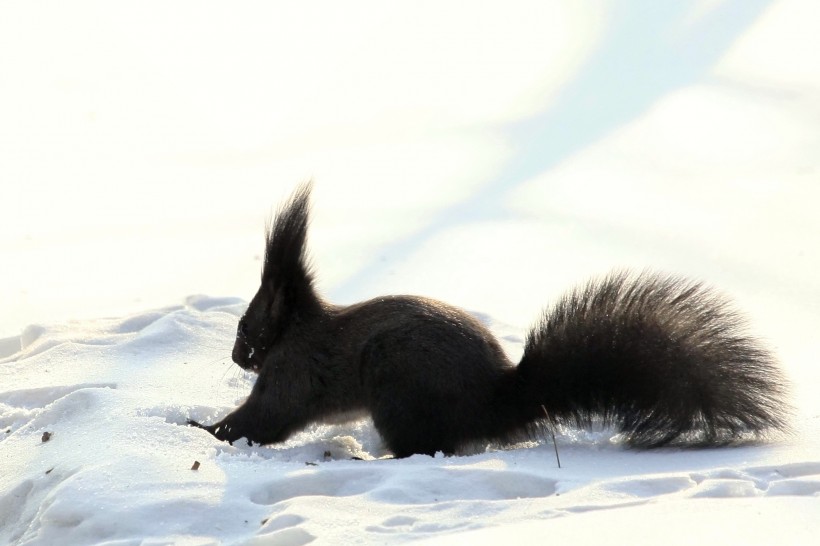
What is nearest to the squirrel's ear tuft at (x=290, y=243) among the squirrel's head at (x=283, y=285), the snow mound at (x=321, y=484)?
the squirrel's head at (x=283, y=285)

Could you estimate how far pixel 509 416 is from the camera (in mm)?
5223

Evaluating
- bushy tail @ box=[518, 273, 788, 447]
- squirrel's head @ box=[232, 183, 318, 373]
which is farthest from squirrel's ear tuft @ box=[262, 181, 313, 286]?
bushy tail @ box=[518, 273, 788, 447]

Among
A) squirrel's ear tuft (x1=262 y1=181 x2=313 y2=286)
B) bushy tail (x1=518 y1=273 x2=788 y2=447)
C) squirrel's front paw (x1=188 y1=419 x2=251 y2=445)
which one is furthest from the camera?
squirrel's ear tuft (x1=262 y1=181 x2=313 y2=286)

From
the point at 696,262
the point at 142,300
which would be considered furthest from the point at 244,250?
the point at 696,262

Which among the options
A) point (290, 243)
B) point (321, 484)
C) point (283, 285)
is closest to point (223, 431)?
point (283, 285)

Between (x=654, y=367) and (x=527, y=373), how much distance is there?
0.62m

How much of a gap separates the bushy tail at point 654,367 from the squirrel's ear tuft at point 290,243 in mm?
1452

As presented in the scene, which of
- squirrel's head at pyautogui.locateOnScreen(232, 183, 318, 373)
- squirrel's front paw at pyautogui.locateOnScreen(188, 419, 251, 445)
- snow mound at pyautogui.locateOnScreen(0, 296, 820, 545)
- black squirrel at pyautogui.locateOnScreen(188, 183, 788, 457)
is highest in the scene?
squirrel's head at pyautogui.locateOnScreen(232, 183, 318, 373)

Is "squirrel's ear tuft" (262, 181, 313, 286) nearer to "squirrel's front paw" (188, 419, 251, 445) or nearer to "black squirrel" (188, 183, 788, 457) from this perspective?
"black squirrel" (188, 183, 788, 457)

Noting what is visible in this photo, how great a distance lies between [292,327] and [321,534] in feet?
8.49

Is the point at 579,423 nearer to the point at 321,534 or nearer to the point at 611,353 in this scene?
the point at 611,353

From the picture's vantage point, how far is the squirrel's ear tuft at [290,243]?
5.86m

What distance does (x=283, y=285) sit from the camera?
6066mm

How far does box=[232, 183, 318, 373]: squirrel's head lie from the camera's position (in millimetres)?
A: 5895
